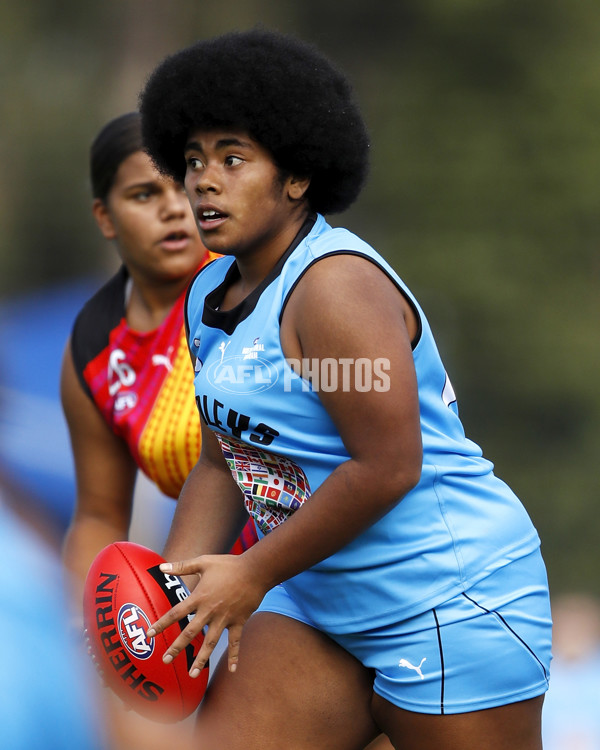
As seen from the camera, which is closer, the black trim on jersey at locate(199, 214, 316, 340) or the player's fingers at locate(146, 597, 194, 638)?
the player's fingers at locate(146, 597, 194, 638)

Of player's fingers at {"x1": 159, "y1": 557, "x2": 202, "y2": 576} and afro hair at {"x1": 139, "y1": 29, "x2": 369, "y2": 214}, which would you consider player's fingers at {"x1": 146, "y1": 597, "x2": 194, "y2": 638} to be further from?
afro hair at {"x1": 139, "y1": 29, "x2": 369, "y2": 214}

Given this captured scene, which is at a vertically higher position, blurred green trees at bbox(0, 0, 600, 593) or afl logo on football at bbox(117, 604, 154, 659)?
blurred green trees at bbox(0, 0, 600, 593)

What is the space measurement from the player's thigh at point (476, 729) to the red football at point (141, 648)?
1.53 ft

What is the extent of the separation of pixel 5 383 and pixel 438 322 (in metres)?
5.52

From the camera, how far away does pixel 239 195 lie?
2.47 metres

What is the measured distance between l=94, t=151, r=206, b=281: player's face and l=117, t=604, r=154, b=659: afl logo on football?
155 cm

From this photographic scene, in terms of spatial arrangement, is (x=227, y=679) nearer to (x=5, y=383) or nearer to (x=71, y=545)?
(x=71, y=545)

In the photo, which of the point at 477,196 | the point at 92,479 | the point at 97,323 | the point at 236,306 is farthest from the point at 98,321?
the point at 477,196

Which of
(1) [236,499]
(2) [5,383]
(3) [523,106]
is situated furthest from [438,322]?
(1) [236,499]

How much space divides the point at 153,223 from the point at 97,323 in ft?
1.33

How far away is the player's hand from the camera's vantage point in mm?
2268

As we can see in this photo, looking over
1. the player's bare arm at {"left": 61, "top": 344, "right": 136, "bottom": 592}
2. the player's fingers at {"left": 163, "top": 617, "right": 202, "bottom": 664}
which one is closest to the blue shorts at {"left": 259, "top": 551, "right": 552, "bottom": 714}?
the player's fingers at {"left": 163, "top": 617, "right": 202, "bottom": 664}

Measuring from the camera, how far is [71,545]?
404cm

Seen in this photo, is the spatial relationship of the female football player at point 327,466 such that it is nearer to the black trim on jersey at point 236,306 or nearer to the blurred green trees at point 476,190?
the black trim on jersey at point 236,306
